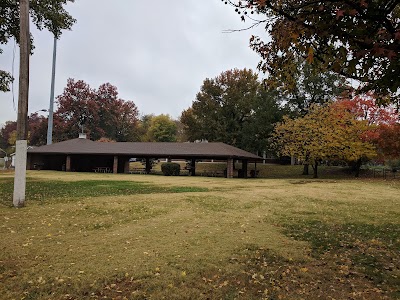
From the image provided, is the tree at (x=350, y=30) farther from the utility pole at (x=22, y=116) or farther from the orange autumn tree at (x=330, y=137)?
the orange autumn tree at (x=330, y=137)

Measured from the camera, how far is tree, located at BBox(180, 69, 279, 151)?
145 ft

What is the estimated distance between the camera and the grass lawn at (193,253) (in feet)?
14.4

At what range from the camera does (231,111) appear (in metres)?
49.6

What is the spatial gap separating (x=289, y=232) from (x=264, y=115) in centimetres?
3598

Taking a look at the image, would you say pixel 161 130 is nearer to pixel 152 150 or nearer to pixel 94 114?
pixel 94 114

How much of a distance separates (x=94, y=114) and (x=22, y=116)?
5561 cm

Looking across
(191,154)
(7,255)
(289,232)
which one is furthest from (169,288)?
(191,154)

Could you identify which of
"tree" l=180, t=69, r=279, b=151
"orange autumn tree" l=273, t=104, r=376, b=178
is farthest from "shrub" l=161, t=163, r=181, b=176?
"tree" l=180, t=69, r=279, b=151

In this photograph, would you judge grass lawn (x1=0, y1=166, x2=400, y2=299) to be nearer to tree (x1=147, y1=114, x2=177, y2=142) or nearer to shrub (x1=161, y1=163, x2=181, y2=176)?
shrub (x1=161, y1=163, x2=181, y2=176)

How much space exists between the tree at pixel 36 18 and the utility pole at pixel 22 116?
591 cm

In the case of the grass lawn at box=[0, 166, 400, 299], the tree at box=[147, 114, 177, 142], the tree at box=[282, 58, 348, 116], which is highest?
the tree at box=[282, 58, 348, 116]

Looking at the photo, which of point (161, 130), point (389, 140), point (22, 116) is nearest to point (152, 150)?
point (389, 140)

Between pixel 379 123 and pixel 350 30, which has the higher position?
pixel 379 123

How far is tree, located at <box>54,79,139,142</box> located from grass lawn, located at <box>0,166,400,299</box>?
5468 cm
